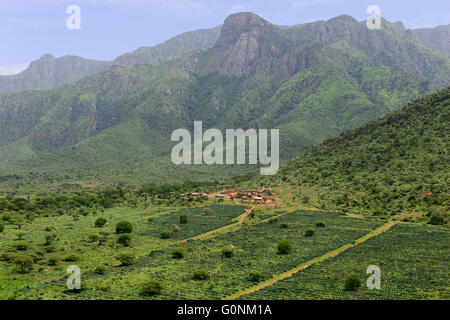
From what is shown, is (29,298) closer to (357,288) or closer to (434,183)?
(357,288)

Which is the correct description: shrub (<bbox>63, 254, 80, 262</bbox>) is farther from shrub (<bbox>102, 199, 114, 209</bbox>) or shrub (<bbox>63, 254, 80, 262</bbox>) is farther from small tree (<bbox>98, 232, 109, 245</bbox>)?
shrub (<bbox>102, 199, 114, 209</bbox>)

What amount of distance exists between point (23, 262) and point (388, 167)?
8954 cm

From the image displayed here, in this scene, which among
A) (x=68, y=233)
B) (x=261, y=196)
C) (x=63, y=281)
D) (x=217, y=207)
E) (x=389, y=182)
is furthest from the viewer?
(x=261, y=196)

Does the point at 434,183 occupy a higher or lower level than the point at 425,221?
higher

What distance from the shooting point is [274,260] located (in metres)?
55.6

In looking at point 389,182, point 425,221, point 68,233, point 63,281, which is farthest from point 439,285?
point 68,233

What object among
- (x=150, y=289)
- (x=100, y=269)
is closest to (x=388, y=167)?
(x=100, y=269)

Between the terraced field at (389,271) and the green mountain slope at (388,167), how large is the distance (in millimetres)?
17970

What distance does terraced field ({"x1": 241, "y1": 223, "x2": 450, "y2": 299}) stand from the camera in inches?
1597

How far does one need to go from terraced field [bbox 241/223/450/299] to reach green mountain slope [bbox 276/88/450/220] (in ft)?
59.0

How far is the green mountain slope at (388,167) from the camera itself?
84.8 m

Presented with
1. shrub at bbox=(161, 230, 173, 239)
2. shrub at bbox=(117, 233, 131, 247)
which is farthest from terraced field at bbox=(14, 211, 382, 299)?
shrub at bbox=(117, 233, 131, 247)
